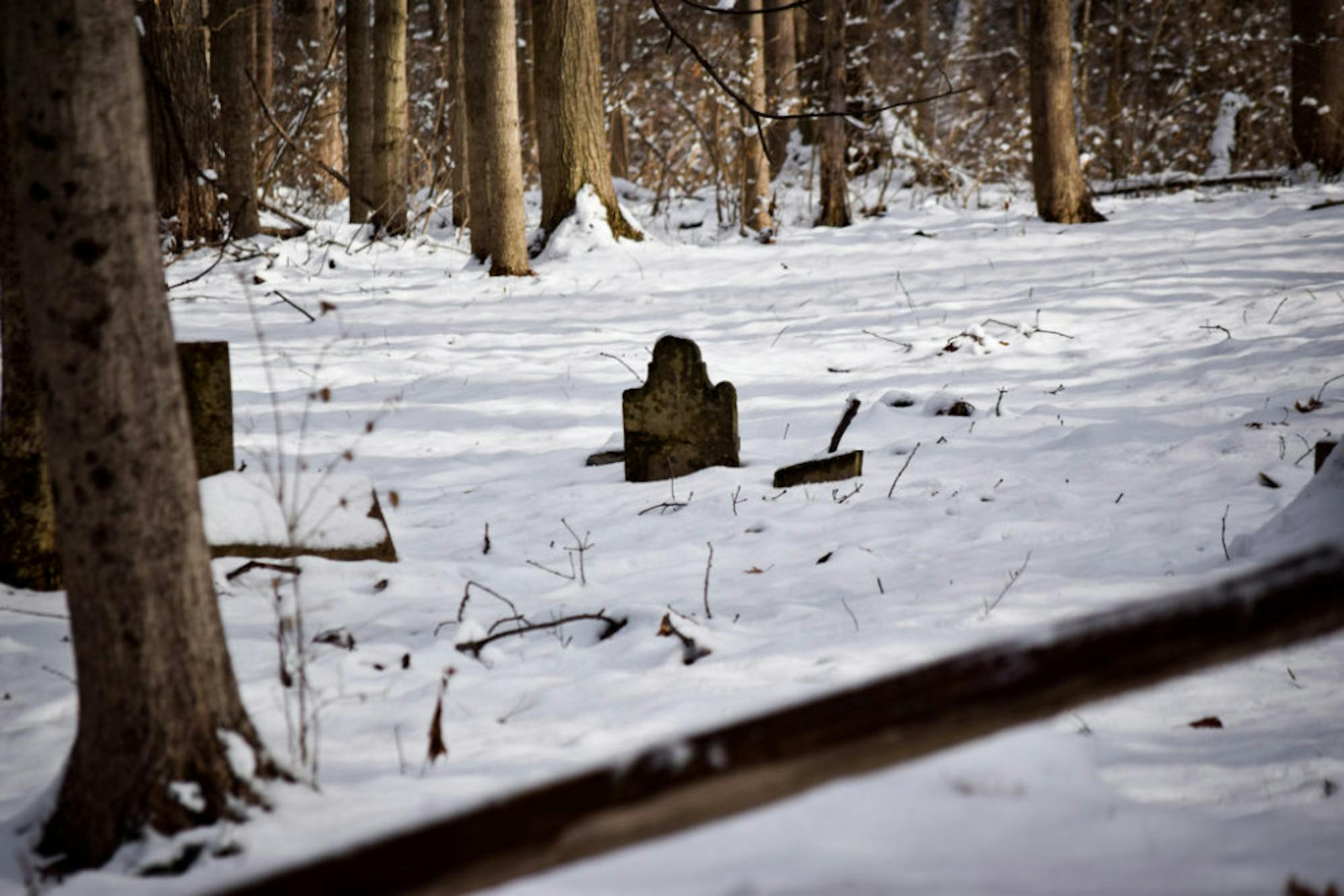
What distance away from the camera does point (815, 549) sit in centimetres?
379

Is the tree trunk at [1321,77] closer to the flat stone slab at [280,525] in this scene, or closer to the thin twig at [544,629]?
the thin twig at [544,629]

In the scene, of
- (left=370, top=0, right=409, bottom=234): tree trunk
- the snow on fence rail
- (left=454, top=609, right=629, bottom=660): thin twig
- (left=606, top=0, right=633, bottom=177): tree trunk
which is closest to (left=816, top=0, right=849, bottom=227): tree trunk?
(left=606, top=0, right=633, bottom=177): tree trunk

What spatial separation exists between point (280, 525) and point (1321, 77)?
1271cm

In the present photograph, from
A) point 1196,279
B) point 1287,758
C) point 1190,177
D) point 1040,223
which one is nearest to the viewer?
point 1287,758

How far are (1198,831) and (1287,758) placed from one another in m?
0.78

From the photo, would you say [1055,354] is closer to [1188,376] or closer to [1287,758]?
[1188,376]

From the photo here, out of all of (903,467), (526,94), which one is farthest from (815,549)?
(526,94)

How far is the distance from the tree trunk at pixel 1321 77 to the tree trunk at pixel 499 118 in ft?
31.2

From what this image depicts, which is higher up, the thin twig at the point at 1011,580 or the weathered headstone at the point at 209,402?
the weathered headstone at the point at 209,402

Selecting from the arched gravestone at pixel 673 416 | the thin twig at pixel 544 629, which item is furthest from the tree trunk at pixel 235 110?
the thin twig at pixel 544 629

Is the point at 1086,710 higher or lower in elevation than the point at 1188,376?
lower

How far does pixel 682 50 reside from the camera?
53.8 ft

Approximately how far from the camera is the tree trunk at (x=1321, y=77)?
36.0ft

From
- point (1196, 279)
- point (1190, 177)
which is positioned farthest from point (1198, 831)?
point (1190, 177)
